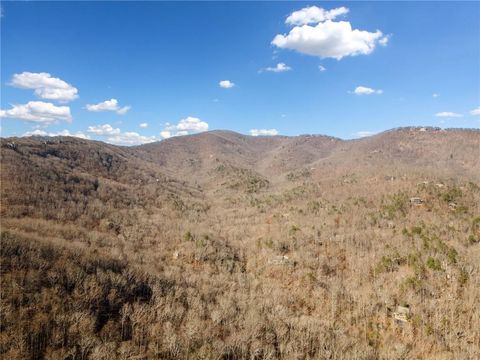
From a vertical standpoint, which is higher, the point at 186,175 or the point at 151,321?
the point at 186,175

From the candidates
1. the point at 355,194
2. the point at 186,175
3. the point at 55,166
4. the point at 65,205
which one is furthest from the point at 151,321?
the point at 186,175

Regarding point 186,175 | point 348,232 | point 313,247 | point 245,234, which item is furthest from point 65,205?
point 186,175

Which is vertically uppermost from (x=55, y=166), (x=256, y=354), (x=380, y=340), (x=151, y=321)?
(x=55, y=166)

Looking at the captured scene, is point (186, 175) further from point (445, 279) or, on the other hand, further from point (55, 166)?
point (445, 279)

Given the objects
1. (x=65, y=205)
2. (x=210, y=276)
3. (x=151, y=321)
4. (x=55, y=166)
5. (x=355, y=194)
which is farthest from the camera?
(x=55, y=166)

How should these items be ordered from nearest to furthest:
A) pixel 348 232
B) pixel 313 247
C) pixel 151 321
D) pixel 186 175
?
1. pixel 151 321
2. pixel 313 247
3. pixel 348 232
4. pixel 186 175

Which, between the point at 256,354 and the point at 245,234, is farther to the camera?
the point at 245,234

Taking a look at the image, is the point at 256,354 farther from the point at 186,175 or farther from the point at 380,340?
the point at 186,175
